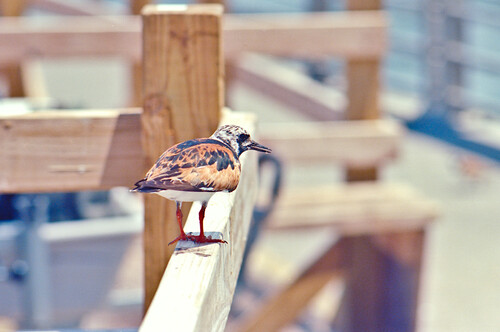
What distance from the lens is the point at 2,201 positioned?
8.84ft

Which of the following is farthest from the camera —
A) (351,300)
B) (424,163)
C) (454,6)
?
(424,163)


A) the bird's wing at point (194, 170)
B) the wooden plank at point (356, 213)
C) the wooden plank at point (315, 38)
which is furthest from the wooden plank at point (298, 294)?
the bird's wing at point (194, 170)

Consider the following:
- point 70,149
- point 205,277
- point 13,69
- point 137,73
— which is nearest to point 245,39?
point 137,73

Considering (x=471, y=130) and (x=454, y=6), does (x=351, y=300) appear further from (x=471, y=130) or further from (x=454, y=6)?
(x=454, y=6)

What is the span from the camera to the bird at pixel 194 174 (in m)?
0.94

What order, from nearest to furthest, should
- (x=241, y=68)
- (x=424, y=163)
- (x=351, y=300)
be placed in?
(x=351, y=300), (x=241, y=68), (x=424, y=163)

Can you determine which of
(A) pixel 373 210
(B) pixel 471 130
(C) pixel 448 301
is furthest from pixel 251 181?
(B) pixel 471 130

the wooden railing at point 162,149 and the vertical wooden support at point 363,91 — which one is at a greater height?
the wooden railing at point 162,149

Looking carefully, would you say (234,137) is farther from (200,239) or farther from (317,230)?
(317,230)

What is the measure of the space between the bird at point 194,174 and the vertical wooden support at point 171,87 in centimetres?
31

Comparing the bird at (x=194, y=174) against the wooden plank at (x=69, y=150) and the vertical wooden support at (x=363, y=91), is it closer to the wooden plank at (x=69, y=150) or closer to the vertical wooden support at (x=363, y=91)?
the wooden plank at (x=69, y=150)

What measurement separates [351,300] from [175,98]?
2.10 m

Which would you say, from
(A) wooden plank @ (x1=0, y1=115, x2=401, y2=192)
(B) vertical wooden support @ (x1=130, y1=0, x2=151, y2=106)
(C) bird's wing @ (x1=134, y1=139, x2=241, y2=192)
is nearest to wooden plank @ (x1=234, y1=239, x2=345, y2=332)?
(B) vertical wooden support @ (x1=130, y1=0, x2=151, y2=106)

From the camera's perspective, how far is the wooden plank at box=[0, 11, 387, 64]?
2969mm
